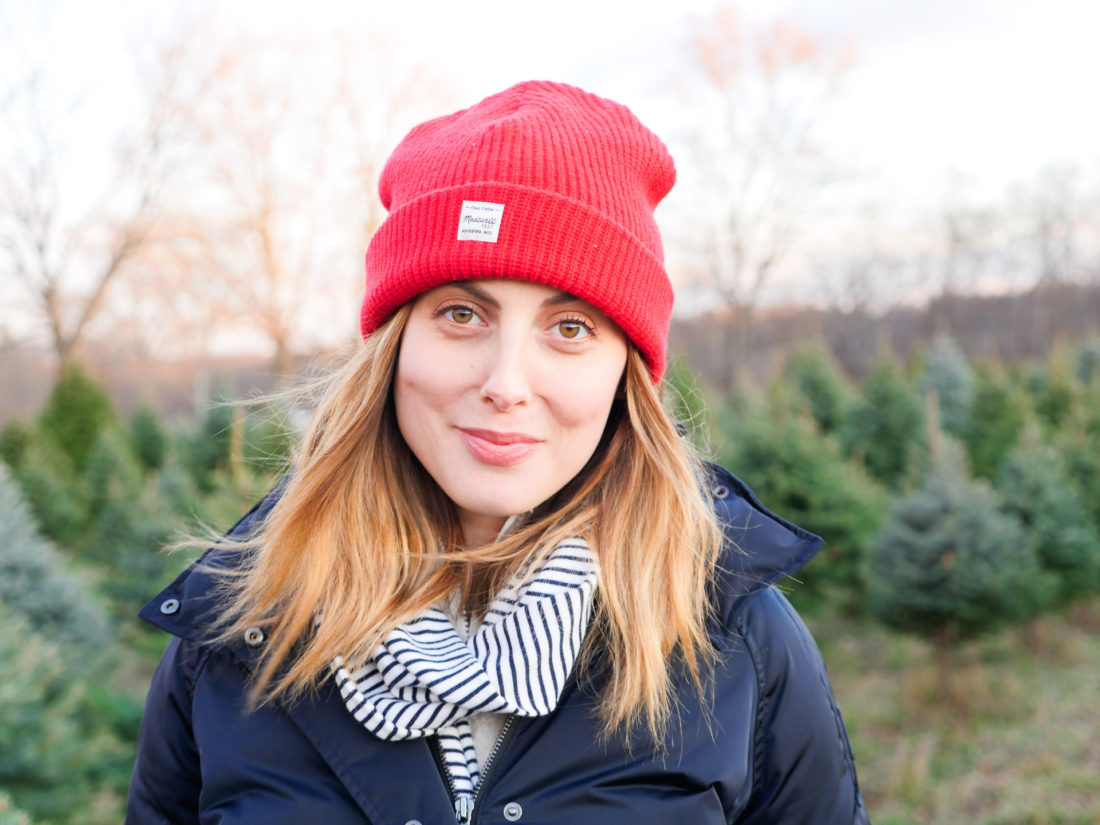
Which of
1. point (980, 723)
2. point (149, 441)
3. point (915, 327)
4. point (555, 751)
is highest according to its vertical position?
point (915, 327)

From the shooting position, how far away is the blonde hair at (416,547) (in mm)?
1555

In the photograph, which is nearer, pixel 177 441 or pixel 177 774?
pixel 177 774

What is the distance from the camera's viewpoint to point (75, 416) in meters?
15.3

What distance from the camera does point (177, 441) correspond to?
580 inches

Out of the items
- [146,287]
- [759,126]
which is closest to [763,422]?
[759,126]

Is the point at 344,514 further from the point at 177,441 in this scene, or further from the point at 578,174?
the point at 177,441

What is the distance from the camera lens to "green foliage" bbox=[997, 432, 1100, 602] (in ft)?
23.4

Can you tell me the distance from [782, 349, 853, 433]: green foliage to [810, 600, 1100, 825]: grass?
183 inches

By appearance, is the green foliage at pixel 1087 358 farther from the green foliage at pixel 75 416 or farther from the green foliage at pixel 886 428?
the green foliage at pixel 75 416

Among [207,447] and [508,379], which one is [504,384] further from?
[207,447]

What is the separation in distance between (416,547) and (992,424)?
38.8 ft

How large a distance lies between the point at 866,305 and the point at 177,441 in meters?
25.3

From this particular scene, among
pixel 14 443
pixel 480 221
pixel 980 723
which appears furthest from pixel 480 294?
pixel 14 443

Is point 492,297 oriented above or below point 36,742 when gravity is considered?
above
